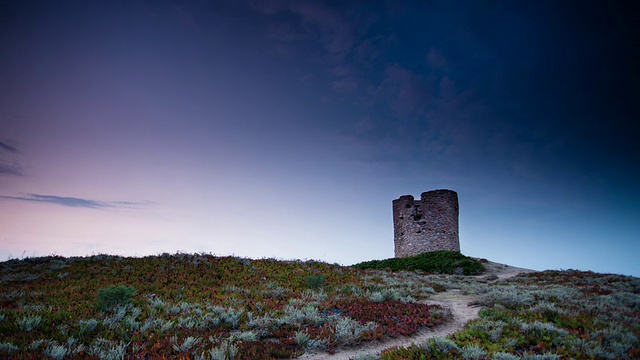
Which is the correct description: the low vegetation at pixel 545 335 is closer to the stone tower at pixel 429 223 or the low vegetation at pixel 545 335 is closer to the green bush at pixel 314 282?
the green bush at pixel 314 282

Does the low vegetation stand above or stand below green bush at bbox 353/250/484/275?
below

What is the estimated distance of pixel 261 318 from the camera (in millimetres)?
9508

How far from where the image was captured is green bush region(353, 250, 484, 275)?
2659 cm

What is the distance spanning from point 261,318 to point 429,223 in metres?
30.9

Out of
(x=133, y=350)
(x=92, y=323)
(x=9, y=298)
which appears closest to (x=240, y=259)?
(x=9, y=298)

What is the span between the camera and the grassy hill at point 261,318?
22.3ft

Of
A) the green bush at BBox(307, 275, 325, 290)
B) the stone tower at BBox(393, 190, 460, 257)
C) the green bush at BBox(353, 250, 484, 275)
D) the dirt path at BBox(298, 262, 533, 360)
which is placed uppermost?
the stone tower at BBox(393, 190, 460, 257)

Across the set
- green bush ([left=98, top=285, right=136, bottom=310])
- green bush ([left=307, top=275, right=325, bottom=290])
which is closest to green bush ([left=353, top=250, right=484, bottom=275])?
green bush ([left=307, top=275, right=325, bottom=290])

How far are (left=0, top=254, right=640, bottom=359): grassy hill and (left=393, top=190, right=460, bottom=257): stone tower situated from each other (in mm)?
20142

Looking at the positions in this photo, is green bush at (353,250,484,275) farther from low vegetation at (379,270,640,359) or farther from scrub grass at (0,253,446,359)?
low vegetation at (379,270,640,359)

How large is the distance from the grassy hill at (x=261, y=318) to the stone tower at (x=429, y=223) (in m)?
20.1

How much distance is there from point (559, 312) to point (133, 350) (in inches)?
434

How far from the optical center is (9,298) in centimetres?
1113

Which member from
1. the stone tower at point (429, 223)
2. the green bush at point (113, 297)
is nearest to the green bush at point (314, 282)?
the green bush at point (113, 297)
